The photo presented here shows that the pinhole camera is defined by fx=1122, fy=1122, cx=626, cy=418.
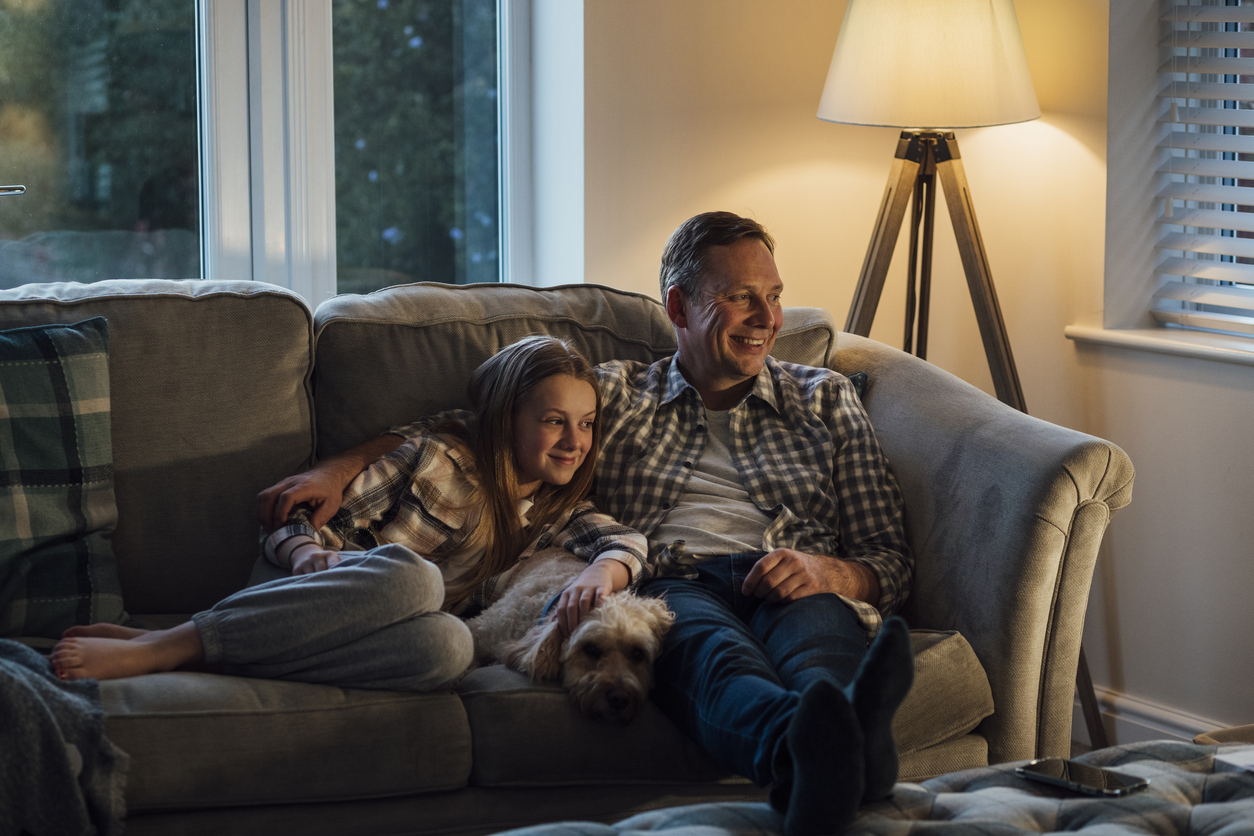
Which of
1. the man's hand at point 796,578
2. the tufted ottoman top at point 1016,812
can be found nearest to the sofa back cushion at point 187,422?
the man's hand at point 796,578

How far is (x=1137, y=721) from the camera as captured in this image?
2512 mm

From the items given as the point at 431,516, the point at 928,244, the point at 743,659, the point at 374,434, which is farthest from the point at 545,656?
the point at 928,244

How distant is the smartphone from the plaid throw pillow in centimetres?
Result: 134

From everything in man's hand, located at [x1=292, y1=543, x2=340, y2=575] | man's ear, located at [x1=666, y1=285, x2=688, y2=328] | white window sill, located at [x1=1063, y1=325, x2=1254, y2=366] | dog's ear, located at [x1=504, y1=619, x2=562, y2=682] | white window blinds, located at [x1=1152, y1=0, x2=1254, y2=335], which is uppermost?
white window blinds, located at [x1=1152, y1=0, x2=1254, y2=335]

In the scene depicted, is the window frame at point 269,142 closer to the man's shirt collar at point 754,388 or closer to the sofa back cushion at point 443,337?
the sofa back cushion at point 443,337

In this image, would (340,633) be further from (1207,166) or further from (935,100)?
(1207,166)

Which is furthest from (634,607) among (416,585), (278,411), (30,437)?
(30,437)

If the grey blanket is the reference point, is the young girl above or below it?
above

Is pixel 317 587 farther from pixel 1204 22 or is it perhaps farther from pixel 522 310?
pixel 1204 22

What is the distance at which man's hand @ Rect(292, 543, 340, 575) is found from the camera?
5.36ft

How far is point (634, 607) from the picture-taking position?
5.24 ft

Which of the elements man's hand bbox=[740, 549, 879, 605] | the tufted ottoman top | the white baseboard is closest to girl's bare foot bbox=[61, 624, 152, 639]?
the tufted ottoman top

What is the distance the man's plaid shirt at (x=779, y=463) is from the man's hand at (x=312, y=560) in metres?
0.52

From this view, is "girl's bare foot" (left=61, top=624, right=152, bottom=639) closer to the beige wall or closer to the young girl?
the young girl
